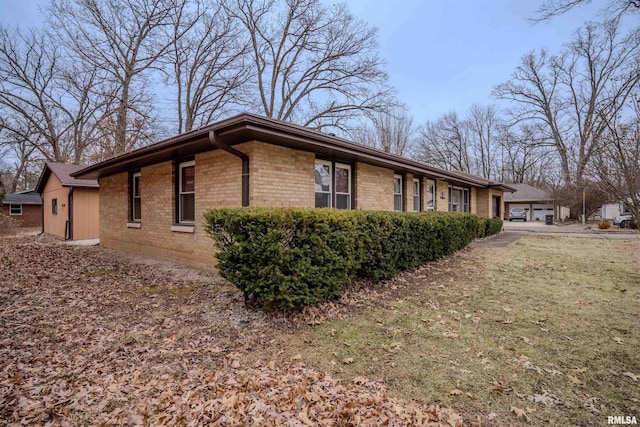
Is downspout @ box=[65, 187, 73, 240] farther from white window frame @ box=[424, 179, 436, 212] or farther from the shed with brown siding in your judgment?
white window frame @ box=[424, 179, 436, 212]

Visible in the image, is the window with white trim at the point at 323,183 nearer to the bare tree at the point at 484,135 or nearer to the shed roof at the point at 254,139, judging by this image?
the shed roof at the point at 254,139

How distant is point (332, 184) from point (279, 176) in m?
2.04

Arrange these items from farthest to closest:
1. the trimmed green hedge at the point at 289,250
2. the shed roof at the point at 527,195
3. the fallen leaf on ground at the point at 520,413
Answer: the shed roof at the point at 527,195 → the trimmed green hedge at the point at 289,250 → the fallen leaf on ground at the point at 520,413

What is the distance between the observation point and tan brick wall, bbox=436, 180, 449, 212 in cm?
1456

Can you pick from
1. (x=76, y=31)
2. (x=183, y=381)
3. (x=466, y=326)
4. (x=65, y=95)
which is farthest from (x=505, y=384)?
(x=65, y=95)

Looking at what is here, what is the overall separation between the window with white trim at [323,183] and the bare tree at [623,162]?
555 centimetres

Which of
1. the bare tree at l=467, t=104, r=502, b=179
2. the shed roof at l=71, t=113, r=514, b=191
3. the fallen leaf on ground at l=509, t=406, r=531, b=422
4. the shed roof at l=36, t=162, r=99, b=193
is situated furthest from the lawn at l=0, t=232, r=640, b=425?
the bare tree at l=467, t=104, r=502, b=179

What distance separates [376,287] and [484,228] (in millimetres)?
11914

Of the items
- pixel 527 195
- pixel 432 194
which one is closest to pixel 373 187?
pixel 432 194

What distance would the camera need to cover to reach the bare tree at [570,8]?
16.8 ft

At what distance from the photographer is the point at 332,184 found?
27.9 ft

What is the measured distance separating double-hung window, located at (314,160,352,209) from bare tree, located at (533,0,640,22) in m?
5.10

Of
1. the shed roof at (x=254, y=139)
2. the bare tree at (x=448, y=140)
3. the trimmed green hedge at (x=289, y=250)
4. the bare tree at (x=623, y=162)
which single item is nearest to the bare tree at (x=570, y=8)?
the bare tree at (x=623, y=162)

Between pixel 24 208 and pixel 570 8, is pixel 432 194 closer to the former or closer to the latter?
pixel 570 8
